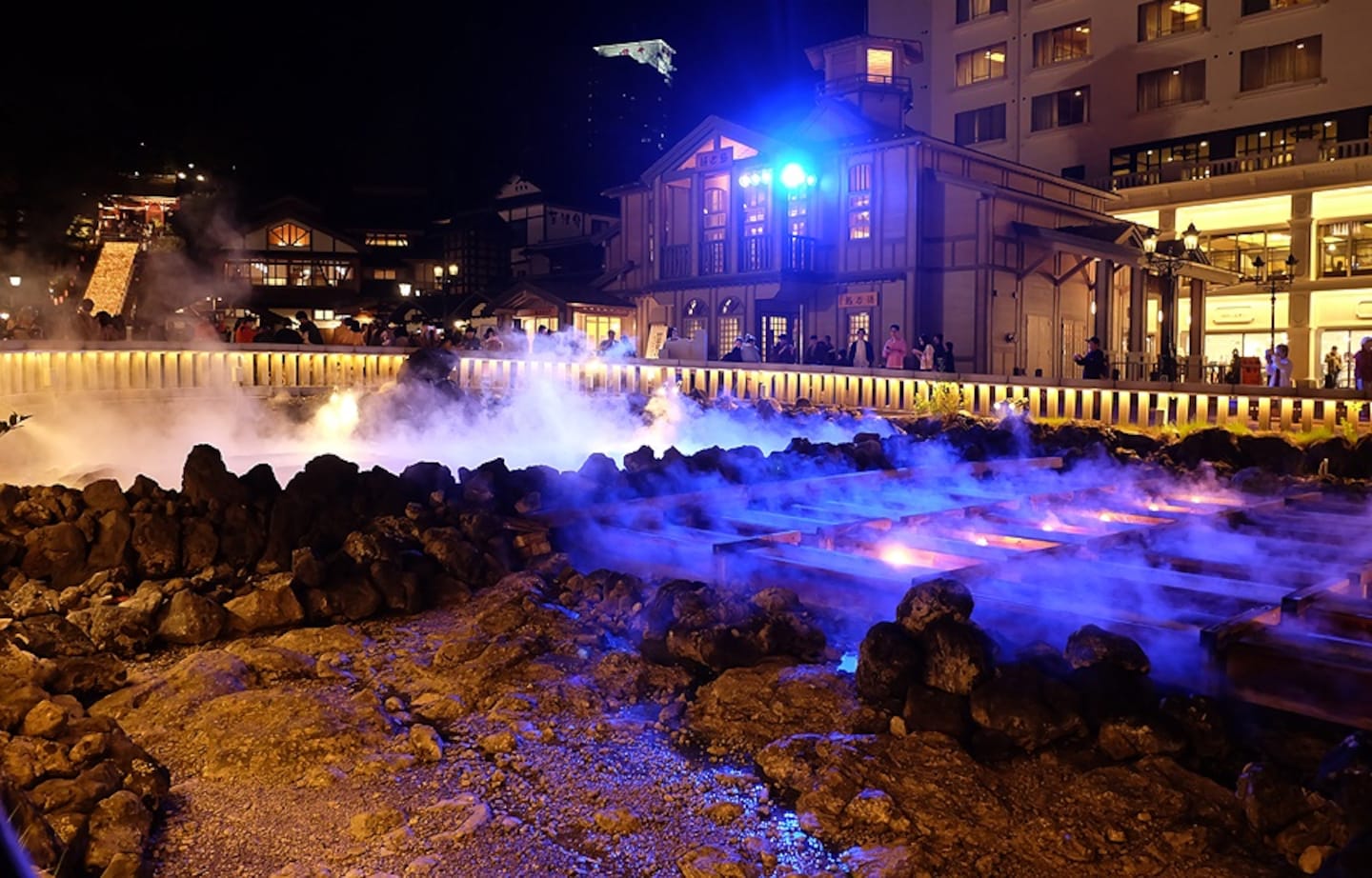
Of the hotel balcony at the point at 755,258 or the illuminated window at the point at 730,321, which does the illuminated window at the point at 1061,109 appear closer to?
the hotel balcony at the point at 755,258

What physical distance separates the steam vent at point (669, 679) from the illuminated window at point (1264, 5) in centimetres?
2730

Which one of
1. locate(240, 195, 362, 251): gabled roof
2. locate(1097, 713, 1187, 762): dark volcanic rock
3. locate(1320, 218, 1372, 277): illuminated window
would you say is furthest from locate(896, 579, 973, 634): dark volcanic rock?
locate(240, 195, 362, 251): gabled roof

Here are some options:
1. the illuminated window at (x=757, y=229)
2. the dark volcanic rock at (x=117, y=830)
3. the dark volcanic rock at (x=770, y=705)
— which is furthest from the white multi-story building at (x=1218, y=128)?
the dark volcanic rock at (x=117, y=830)

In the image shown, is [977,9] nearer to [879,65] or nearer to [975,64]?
[975,64]

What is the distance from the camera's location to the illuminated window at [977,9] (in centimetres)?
3934

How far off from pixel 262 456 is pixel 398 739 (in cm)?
1526

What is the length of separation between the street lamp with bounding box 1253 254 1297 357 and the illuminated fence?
16976 mm

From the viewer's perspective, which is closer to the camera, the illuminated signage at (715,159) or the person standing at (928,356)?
the person standing at (928,356)

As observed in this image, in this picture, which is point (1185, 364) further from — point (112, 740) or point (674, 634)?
point (112, 740)

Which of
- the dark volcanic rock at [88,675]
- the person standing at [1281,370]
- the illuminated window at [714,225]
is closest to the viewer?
the dark volcanic rock at [88,675]

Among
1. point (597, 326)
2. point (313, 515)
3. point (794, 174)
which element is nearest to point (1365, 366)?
point (794, 174)

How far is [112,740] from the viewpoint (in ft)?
16.0

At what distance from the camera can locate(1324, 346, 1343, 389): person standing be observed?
2588 cm

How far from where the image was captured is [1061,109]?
3772 cm
